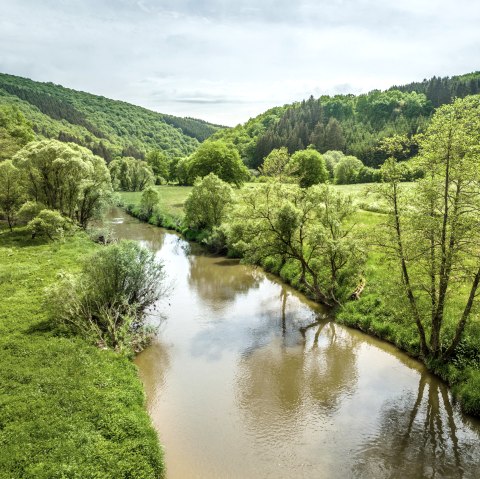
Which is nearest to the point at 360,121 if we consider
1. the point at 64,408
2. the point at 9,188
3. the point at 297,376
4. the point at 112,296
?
the point at 9,188

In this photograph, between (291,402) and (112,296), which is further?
(112,296)

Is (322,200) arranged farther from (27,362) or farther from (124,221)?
(124,221)

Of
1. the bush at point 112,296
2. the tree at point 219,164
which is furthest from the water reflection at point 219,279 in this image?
the tree at point 219,164

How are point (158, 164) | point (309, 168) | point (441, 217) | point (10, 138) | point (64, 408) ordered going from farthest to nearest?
point (158, 164) → point (309, 168) → point (10, 138) → point (441, 217) → point (64, 408)

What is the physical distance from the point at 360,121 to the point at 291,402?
153m

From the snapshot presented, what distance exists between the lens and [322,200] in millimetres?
27688

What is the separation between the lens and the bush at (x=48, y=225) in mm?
38281

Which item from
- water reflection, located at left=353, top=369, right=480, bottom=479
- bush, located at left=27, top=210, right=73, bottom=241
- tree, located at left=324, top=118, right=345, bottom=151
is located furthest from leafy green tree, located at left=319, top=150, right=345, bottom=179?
water reflection, located at left=353, top=369, right=480, bottom=479

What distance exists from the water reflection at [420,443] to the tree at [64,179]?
38.1 meters

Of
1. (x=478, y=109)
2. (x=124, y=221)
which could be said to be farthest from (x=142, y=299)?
(x=124, y=221)

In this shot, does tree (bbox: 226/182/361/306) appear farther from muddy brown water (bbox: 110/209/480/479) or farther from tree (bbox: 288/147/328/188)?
tree (bbox: 288/147/328/188)

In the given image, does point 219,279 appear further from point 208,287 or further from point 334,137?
point 334,137

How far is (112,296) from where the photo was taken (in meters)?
22.2

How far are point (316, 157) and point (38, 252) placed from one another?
183 ft
